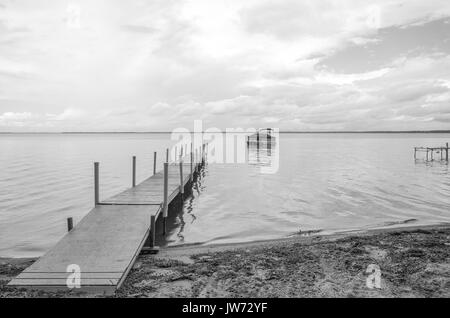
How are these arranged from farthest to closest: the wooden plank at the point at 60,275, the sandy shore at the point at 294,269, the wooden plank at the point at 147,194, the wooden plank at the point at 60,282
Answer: the wooden plank at the point at 147,194 → the sandy shore at the point at 294,269 → the wooden plank at the point at 60,275 → the wooden plank at the point at 60,282

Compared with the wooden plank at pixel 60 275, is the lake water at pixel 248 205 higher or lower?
lower

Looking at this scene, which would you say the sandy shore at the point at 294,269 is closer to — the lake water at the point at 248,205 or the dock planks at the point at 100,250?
the dock planks at the point at 100,250

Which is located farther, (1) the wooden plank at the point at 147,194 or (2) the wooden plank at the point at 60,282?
(1) the wooden plank at the point at 147,194

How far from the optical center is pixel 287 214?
16.3m

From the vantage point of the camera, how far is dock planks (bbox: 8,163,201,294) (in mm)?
6615

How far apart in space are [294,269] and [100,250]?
183 inches

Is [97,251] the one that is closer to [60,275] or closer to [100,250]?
[100,250]

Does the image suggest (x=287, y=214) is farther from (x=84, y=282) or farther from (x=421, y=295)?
(x=84, y=282)

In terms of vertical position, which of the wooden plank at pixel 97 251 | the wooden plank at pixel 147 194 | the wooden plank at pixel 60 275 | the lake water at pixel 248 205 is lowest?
the lake water at pixel 248 205

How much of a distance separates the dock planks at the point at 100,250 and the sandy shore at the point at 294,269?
0.30 meters

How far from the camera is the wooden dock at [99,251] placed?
259 inches

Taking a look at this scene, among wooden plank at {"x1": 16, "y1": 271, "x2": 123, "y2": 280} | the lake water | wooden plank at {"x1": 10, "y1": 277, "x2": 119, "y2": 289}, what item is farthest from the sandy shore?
the lake water

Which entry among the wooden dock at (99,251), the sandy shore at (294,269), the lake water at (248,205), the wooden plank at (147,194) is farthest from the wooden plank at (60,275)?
the wooden plank at (147,194)
